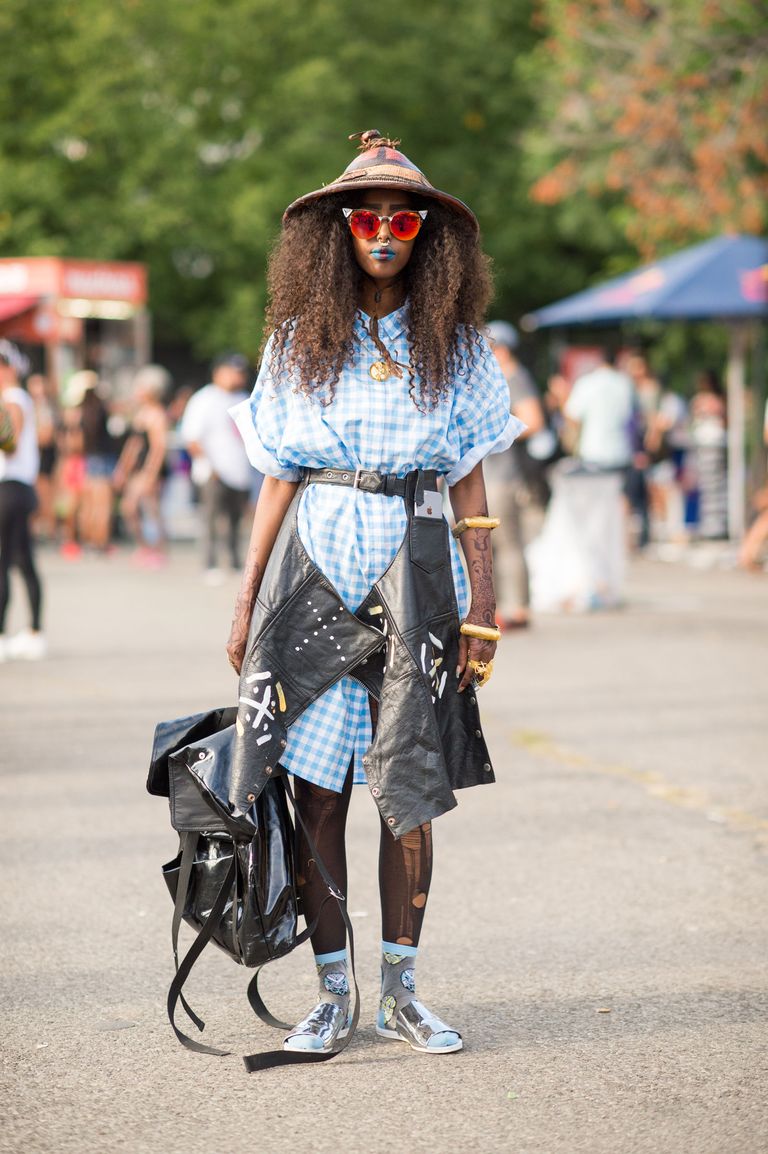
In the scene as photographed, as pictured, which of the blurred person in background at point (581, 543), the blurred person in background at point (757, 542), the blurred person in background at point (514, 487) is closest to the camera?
the blurred person in background at point (514, 487)

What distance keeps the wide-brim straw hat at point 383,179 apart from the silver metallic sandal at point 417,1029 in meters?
Answer: 1.81

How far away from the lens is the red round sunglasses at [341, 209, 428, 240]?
3754 millimetres

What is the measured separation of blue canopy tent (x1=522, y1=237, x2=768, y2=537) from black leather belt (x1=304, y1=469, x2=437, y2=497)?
1285 centimetres

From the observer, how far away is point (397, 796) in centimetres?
370

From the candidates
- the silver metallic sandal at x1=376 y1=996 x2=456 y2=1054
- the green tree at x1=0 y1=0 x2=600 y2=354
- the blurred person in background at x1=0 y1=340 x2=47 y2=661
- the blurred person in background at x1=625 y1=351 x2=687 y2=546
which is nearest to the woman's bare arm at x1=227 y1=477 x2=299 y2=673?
the silver metallic sandal at x1=376 y1=996 x2=456 y2=1054

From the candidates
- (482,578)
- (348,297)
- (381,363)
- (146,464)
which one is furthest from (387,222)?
(146,464)

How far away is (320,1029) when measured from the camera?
12.5 feet

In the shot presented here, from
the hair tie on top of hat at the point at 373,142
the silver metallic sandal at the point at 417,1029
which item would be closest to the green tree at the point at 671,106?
the hair tie on top of hat at the point at 373,142

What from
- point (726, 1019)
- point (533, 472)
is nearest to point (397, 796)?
point (726, 1019)

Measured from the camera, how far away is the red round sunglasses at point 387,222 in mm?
3754

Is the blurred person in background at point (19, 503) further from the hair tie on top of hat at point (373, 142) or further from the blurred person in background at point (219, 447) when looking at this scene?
the hair tie on top of hat at point (373, 142)

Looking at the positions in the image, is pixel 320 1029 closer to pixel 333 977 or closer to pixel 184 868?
pixel 333 977

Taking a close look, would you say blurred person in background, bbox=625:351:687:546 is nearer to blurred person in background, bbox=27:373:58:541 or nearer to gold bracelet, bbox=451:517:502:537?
blurred person in background, bbox=27:373:58:541

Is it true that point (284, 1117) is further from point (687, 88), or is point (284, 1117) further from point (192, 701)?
point (687, 88)
